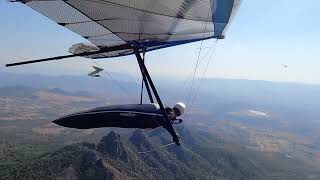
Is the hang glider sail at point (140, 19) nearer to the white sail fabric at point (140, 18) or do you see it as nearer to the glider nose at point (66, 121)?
the white sail fabric at point (140, 18)

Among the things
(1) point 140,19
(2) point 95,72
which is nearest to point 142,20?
(1) point 140,19

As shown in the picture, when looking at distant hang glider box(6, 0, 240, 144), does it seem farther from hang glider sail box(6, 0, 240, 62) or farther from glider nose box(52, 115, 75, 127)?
glider nose box(52, 115, 75, 127)

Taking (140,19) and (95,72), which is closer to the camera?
(140,19)

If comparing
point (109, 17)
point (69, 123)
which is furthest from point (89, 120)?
point (109, 17)

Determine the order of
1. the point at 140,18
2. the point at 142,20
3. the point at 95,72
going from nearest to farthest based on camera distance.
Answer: the point at 140,18
the point at 142,20
the point at 95,72

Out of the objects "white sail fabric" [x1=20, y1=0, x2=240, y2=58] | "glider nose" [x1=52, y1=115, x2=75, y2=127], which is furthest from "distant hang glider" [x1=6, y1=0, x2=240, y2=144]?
"glider nose" [x1=52, y1=115, x2=75, y2=127]

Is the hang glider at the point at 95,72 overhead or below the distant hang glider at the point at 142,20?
below

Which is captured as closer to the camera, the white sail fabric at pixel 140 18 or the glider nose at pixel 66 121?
the white sail fabric at pixel 140 18

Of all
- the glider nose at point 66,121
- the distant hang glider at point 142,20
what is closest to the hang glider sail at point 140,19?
the distant hang glider at point 142,20

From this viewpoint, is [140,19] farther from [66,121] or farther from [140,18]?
[66,121]
